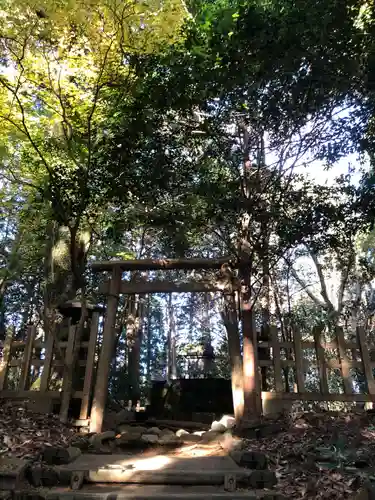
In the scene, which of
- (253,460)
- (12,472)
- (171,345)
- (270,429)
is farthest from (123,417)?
(171,345)

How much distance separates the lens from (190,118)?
7945 millimetres

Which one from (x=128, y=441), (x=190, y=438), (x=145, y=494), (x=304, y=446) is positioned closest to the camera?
(x=145, y=494)

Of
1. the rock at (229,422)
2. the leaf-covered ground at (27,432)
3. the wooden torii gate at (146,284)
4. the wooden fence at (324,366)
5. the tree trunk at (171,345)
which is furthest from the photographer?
the tree trunk at (171,345)

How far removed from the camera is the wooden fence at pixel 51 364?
22.9 ft

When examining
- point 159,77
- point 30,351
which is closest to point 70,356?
point 30,351

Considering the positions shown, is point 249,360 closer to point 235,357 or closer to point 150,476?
point 235,357

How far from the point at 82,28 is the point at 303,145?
440cm

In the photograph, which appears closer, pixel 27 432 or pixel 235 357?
pixel 27 432

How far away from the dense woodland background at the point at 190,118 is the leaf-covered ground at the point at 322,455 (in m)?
1.77

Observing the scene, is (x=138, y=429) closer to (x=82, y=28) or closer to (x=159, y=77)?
(x=159, y=77)

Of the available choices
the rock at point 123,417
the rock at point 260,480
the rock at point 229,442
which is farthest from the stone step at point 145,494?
the rock at point 123,417

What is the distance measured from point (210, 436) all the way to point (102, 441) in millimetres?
1695

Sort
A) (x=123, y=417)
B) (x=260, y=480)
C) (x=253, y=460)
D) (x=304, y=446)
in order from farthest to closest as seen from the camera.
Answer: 1. (x=123, y=417)
2. (x=304, y=446)
3. (x=253, y=460)
4. (x=260, y=480)

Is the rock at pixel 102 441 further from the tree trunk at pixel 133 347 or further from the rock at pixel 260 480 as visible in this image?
the tree trunk at pixel 133 347
